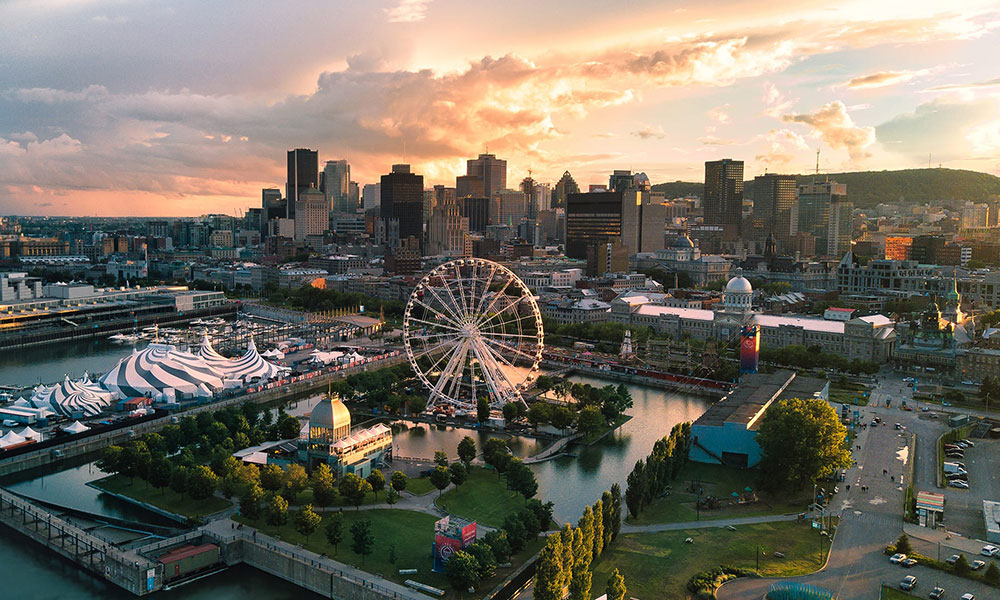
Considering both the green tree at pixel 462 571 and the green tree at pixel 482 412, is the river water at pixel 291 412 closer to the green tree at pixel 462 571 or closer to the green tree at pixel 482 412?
the green tree at pixel 482 412

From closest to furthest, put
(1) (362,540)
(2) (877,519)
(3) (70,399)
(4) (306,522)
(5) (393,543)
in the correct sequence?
1. (1) (362,540)
2. (4) (306,522)
3. (5) (393,543)
4. (2) (877,519)
5. (3) (70,399)

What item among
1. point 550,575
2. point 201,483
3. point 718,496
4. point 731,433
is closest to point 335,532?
point 201,483

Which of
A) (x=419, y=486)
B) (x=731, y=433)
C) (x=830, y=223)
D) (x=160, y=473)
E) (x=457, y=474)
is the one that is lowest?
(x=419, y=486)

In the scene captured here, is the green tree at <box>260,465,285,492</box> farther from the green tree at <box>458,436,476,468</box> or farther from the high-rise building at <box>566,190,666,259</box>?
the high-rise building at <box>566,190,666,259</box>

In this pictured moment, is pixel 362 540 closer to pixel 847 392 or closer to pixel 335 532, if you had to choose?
pixel 335 532

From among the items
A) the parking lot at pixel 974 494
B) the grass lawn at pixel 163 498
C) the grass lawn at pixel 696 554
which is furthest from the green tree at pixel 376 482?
the parking lot at pixel 974 494

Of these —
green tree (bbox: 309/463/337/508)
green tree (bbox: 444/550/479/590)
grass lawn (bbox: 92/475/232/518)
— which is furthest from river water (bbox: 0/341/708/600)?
green tree (bbox: 444/550/479/590)

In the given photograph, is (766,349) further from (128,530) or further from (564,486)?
(128,530)
